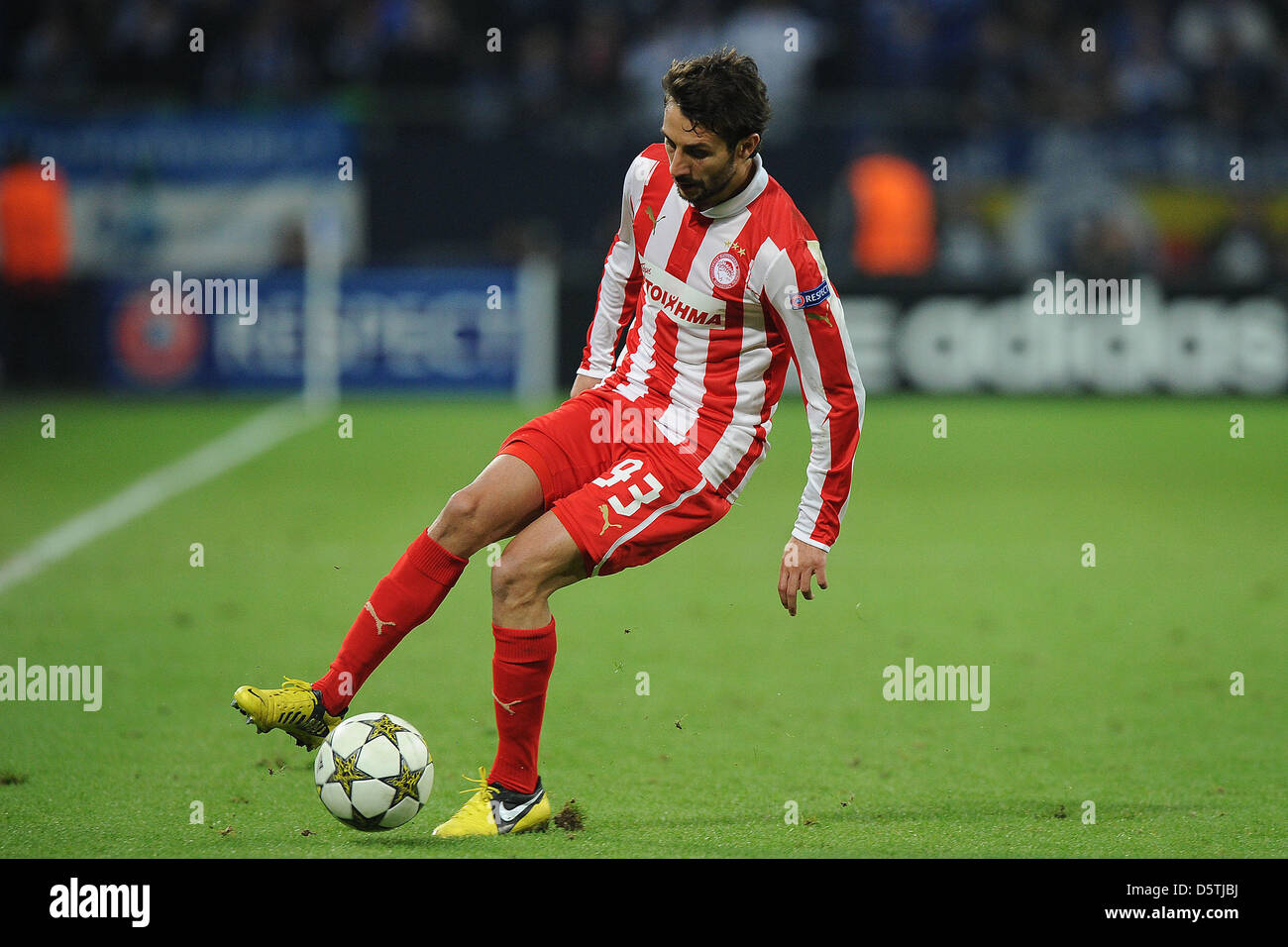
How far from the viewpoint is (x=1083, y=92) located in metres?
18.6

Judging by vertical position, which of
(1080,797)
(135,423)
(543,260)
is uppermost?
(543,260)

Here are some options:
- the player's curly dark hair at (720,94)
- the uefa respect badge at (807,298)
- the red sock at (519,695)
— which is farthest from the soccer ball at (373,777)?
the player's curly dark hair at (720,94)

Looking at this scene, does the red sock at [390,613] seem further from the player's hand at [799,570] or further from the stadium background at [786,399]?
the player's hand at [799,570]

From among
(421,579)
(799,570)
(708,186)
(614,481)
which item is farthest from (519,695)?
(708,186)

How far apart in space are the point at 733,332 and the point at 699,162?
0.54 metres

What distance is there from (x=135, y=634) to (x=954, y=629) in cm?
350

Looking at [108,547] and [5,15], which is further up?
[5,15]

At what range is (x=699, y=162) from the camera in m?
4.59

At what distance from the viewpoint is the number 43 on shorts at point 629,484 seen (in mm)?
4688

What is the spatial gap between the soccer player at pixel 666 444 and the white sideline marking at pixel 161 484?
13.8 ft

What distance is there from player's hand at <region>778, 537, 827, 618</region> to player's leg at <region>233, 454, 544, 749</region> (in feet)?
2.39

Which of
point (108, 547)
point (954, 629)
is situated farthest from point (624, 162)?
point (954, 629)

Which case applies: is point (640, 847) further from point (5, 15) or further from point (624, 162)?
point (5, 15)

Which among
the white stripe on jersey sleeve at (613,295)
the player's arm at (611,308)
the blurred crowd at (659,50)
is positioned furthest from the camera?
the blurred crowd at (659,50)
